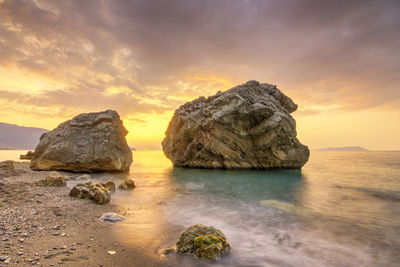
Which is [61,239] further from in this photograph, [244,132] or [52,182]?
[244,132]

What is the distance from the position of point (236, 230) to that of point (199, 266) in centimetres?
339

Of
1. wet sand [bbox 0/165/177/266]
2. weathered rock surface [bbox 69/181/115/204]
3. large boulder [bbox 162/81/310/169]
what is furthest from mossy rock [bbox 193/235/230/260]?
large boulder [bbox 162/81/310/169]

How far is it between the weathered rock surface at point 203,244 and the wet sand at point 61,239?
463 millimetres

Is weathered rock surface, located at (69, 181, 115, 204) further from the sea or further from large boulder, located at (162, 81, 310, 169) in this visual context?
large boulder, located at (162, 81, 310, 169)

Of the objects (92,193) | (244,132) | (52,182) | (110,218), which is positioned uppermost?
(244,132)

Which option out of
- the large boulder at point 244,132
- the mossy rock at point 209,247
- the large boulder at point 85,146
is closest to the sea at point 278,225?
the mossy rock at point 209,247

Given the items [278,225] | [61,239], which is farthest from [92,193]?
[278,225]

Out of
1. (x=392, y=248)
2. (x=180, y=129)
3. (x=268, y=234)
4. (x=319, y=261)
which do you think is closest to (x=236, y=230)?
(x=268, y=234)

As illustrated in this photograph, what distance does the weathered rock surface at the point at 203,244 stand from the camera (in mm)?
4781

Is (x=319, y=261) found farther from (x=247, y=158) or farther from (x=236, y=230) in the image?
(x=247, y=158)

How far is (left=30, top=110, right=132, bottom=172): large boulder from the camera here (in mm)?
19250

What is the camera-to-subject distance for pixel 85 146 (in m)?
20.0

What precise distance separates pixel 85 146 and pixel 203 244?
1902 cm

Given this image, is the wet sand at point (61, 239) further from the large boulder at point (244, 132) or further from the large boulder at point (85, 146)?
the large boulder at point (244, 132)
